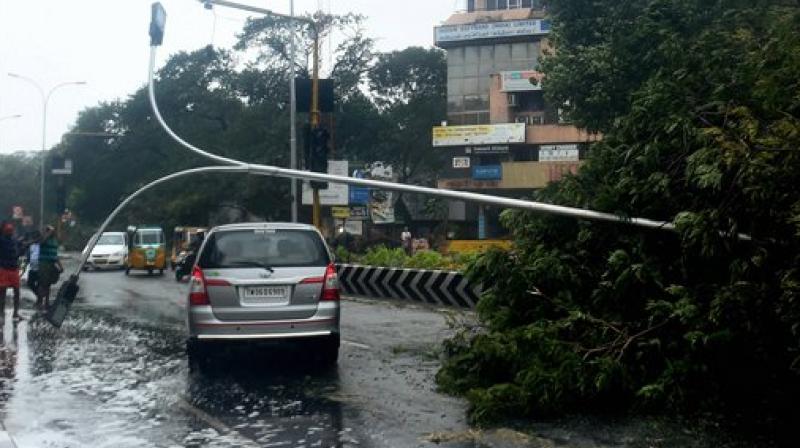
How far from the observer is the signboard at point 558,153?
5875 centimetres

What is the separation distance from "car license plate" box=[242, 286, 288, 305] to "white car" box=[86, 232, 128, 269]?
29.4 metres

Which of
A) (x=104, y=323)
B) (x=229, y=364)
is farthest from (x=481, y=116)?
(x=229, y=364)

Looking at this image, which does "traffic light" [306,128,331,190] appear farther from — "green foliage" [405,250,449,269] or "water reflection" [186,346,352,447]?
"water reflection" [186,346,352,447]

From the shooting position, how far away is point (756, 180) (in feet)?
21.6

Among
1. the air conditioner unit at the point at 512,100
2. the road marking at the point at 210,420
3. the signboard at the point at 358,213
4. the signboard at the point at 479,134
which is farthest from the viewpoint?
the air conditioner unit at the point at 512,100

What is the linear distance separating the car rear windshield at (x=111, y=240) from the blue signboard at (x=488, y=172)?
27.7 metres

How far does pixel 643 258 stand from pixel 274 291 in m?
4.07

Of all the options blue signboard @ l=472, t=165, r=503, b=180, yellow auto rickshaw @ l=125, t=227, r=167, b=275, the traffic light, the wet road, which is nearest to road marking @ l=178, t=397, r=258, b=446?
the wet road

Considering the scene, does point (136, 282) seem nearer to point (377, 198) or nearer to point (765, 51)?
point (377, 198)

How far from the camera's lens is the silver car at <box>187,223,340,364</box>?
31.3 feet

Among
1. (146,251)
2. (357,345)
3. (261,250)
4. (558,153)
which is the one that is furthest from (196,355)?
(558,153)

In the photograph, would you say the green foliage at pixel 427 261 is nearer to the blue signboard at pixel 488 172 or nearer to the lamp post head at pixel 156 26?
the lamp post head at pixel 156 26

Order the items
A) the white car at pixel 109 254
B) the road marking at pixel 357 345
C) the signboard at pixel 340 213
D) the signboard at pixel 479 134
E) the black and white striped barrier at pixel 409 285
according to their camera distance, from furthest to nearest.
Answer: the signboard at pixel 479 134 < the white car at pixel 109 254 < the signboard at pixel 340 213 < the black and white striped barrier at pixel 409 285 < the road marking at pixel 357 345

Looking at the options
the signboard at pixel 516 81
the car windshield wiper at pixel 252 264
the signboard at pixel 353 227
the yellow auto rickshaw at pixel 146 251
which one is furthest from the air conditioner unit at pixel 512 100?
the car windshield wiper at pixel 252 264
